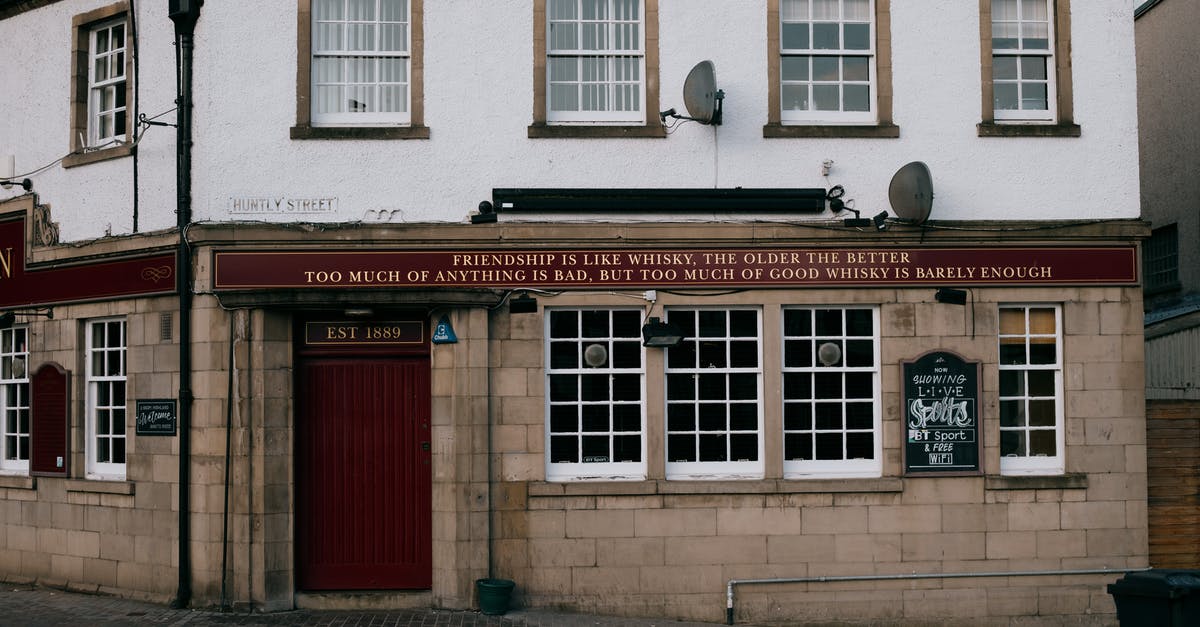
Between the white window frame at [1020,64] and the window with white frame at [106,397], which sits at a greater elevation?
the white window frame at [1020,64]

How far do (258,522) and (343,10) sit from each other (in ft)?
17.1

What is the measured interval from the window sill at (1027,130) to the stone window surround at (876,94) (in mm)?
941

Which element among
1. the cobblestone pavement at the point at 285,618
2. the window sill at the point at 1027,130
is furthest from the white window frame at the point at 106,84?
the window sill at the point at 1027,130

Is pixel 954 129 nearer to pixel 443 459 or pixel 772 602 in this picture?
pixel 772 602

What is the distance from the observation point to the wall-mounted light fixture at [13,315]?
1299 cm

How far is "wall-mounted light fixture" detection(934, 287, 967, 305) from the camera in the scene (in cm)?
1169

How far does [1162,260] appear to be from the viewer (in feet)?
62.3

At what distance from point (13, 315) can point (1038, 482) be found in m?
11.4

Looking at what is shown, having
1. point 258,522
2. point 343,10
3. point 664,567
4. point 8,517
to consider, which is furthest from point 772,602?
point 8,517

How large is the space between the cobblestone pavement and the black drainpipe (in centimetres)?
46

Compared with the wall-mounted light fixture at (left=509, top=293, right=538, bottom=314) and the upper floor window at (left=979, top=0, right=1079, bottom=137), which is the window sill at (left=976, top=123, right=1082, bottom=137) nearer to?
the upper floor window at (left=979, top=0, right=1079, bottom=137)

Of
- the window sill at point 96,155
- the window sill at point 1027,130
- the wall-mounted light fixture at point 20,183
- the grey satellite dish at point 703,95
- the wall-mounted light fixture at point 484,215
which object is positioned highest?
the grey satellite dish at point 703,95

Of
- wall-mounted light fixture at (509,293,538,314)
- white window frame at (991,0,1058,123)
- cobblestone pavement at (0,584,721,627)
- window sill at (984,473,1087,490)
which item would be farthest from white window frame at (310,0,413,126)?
Answer: window sill at (984,473,1087,490)

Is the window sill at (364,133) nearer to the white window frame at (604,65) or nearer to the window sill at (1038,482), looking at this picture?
the white window frame at (604,65)
